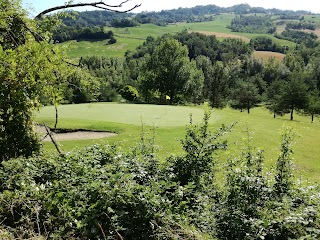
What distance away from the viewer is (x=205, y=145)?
347 inches

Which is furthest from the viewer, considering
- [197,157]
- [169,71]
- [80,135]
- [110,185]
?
[169,71]

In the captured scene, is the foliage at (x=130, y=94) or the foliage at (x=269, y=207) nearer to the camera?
the foliage at (x=269, y=207)

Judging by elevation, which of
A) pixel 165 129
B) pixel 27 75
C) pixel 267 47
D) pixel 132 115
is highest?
pixel 27 75

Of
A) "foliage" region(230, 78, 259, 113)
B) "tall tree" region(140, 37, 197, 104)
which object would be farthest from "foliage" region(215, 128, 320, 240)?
"foliage" region(230, 78, 259, 113)

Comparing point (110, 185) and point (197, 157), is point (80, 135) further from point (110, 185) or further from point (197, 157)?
point (110, 185)

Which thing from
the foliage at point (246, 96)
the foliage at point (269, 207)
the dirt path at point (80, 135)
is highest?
the foliage at point (269, 207)

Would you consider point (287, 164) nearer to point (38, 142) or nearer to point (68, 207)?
point (68, 207)

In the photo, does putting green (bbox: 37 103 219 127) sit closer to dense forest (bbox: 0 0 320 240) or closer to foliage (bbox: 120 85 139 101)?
dense forest (bbox: 0 0 320 240)

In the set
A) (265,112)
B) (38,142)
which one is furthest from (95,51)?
(38,142)

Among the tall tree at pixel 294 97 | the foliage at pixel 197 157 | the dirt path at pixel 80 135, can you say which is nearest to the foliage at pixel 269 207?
the foliage at pixel 197 157

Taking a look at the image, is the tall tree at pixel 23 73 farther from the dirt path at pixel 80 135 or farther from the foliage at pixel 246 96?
the foliage at pixel 246 96

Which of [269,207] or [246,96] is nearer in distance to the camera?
[269,207]

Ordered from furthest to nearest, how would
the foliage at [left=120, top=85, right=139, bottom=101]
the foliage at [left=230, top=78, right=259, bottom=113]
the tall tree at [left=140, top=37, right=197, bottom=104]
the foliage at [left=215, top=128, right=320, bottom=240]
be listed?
the foliage at [left=230, top=78, right=259, bottom=113] → the foliage at [left=120, top=85, right=139, bottom=101] → the tall tree at [left=140, top=37, right=197, bottom=104] → the foliage at [left=215, top=128, right=320, bottom=240]

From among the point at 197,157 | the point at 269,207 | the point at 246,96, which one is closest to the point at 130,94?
the point at 246,96
